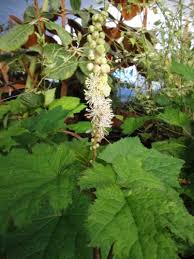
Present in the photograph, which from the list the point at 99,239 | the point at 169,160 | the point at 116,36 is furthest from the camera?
the point at 116,36

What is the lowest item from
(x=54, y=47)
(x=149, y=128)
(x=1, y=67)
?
(x=149, y=128)

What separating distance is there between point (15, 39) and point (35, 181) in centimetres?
114

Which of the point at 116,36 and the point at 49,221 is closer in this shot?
the point at 49,221

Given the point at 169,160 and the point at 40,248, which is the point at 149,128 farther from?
the point at 40,248

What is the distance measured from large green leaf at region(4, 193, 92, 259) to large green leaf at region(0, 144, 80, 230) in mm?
53

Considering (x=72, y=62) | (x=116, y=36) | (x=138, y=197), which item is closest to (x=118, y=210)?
(x=138, y=197)

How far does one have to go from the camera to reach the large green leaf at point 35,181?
51cm

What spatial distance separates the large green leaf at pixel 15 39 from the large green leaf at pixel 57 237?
107cm

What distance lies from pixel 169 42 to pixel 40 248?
Answer: 1.16 m

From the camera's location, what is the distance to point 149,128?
1.62 m

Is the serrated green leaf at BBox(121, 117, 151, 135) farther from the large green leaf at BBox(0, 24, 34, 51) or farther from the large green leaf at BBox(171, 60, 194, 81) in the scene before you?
the large green leaf at BBox(0, 24, 34, 51)

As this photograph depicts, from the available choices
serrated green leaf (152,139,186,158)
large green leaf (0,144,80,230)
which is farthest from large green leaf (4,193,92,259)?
serrated green leaf (152,139,186,158)

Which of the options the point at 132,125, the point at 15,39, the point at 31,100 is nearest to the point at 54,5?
the point at 15,39

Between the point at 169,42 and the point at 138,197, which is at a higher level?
the point at 169,42
